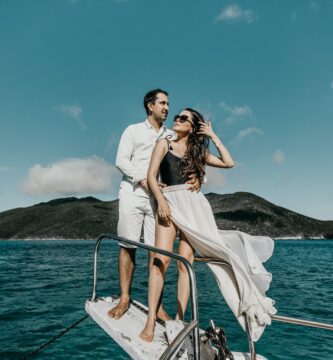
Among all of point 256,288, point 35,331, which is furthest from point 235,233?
point 35,331

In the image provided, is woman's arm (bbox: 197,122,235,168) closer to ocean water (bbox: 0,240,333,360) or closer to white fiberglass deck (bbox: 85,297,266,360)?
white fiberglass deck (bbox: 85,297,266,360)

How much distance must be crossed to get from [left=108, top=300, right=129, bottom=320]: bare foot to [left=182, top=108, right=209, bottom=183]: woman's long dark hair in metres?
1.75

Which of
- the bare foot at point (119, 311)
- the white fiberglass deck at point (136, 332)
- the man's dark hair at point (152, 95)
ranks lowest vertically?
the white fiberglass deck at point (136, 332)

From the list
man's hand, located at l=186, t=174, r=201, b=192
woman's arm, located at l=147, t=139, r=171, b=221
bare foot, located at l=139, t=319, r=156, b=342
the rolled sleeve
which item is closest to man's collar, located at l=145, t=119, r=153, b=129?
the rolled sleeve

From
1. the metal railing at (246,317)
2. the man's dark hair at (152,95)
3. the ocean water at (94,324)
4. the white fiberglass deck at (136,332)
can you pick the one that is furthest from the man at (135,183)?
the ocean water at (94,324)

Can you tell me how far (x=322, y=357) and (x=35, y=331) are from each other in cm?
716

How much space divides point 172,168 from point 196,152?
1.11 feet

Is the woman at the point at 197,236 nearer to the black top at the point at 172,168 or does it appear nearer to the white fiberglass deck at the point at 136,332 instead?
the black top at the point at 172,168

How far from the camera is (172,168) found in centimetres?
376

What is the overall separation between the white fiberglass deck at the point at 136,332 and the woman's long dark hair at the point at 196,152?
161cm

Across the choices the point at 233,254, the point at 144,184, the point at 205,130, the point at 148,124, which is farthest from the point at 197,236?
the point at 148,124

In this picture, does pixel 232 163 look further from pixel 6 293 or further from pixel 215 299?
pixel 6 293

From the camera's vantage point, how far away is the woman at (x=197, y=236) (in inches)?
129

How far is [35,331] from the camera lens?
8820mm
